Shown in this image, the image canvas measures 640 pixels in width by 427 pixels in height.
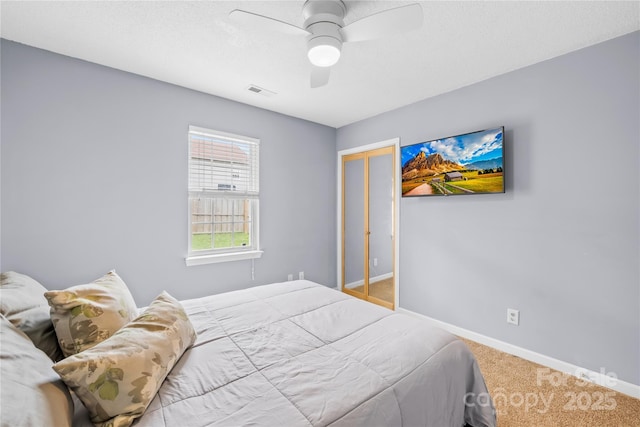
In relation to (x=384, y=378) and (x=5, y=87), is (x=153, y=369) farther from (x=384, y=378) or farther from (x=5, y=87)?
(x=5, y=87)

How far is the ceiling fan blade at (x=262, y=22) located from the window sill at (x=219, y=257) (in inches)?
92.0

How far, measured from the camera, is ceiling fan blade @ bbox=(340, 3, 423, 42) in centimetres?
144

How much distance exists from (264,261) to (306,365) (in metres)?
2.42

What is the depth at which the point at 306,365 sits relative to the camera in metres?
1.28

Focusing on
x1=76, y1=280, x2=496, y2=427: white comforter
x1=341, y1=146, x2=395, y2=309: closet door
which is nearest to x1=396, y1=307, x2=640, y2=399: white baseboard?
x1=341, y1=146, x2=395, y2=309: closet door

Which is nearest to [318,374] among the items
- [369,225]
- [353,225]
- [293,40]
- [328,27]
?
[328,27]

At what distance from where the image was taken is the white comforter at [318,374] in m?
1.01

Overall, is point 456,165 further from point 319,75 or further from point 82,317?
point 82,317

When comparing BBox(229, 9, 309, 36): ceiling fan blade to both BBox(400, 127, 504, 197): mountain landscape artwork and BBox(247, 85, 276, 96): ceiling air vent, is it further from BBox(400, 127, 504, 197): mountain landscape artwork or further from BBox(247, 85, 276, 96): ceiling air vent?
BBox(400, 127, 504, 197): mountain landscape artwork

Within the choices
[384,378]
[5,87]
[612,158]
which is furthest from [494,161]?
[5,87]

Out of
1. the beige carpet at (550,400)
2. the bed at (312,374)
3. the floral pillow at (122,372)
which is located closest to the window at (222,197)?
the bed at (312,374)

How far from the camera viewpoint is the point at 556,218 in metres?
2.34

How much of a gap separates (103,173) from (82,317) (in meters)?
1.82

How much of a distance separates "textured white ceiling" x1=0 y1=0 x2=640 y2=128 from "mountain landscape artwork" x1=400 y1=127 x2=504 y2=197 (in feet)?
1.97
